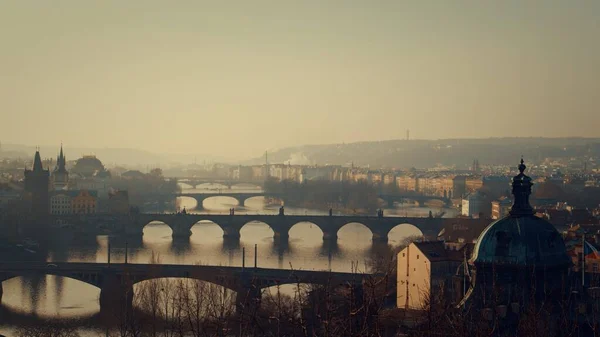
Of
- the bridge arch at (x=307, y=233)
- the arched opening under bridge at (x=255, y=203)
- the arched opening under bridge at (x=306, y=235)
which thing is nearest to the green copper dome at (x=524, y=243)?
the arched opening under bridge at (x=306, y=235)

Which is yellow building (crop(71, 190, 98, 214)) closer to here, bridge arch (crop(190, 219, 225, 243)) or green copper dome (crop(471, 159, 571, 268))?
bridge arch (crop(190, 219, 225, 243))

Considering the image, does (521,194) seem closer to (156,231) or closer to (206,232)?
(206,232)

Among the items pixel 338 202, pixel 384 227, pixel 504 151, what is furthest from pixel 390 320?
pixel 504 151

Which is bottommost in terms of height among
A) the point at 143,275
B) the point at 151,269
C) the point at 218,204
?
the point at 218,204

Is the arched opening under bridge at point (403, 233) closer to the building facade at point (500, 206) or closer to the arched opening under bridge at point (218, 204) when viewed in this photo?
the building facade at point (500, 206)

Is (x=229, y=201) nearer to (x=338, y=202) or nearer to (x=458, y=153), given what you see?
(x=338, y=202)

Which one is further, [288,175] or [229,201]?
[288,175]

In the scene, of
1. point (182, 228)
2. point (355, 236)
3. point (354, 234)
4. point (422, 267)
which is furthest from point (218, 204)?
point (422, 267)
